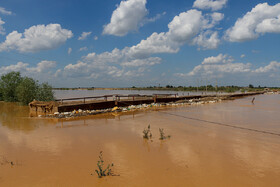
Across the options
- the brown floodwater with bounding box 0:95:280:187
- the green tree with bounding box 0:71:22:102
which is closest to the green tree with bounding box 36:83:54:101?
the green tree with bounding box 0:71:22:102

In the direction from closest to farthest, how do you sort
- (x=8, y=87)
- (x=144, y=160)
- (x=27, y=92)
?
(x=144, y=160), (x=27, y=92), (x=8, y=87)

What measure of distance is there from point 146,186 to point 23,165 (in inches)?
192

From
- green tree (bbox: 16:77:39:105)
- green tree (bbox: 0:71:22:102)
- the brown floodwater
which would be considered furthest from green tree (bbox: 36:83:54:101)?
the brown floodwater

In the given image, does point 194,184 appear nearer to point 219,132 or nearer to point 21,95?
point 219,132

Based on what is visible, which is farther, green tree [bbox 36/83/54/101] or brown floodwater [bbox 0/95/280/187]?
green tree [bbox 36/83/54/101]

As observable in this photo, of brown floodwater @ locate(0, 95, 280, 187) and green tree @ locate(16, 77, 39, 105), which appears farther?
green tree @ locate(16, 77, 39, 105)

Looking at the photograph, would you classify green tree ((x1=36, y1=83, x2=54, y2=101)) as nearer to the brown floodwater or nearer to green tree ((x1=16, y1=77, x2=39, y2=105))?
green tree ((x1=16, y1=77, x2=39, y2=105))

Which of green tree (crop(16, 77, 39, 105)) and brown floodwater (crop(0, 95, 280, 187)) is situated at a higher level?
green tree (crop(16, 77, 39, 105))

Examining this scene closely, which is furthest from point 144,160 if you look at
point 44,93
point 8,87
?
point 8,87

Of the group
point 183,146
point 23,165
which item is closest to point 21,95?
point 23,165

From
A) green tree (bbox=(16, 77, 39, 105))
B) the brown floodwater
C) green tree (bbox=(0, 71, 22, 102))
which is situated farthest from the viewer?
green tree (bbox=(0, 71, 22, 102))

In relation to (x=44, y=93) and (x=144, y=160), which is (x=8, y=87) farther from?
(x=144, y=160)

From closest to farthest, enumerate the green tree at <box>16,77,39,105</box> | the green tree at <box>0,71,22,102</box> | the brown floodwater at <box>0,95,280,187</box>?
the brown floodwater at <box>0,95,280,187</box>
the green tree at <box>16,77,39,105</box>
the green tree at <box>0,71,22,102</box>

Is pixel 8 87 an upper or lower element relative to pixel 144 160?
upper
